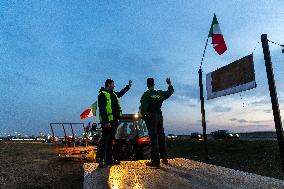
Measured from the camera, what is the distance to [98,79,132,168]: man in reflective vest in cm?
702

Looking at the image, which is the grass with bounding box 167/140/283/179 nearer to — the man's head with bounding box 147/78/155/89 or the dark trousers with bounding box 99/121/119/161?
the man's head with bounding box 147/78/155/89

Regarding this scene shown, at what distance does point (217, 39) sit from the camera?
931 centimetres

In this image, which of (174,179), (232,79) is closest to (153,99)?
(174,179)

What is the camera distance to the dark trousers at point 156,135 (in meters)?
6.91

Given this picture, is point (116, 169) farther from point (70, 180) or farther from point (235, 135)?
point (235, 135)

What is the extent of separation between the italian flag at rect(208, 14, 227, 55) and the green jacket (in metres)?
2.72

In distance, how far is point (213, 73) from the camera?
9.34 meters

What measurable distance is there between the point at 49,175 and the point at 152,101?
603cm

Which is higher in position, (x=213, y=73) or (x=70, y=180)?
(x=213, y=73)

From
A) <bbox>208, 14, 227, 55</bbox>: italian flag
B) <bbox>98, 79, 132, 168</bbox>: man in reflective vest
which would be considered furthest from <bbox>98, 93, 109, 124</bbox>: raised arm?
<bbox>208, 14, 227, 55</bbox>: italian flag

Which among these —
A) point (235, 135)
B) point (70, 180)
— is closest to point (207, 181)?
point (70, 180)

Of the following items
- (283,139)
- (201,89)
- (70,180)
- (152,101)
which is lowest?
(70,180)

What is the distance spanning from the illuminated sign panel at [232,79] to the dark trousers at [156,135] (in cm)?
220

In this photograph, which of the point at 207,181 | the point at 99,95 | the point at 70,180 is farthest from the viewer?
the point at 70,180
